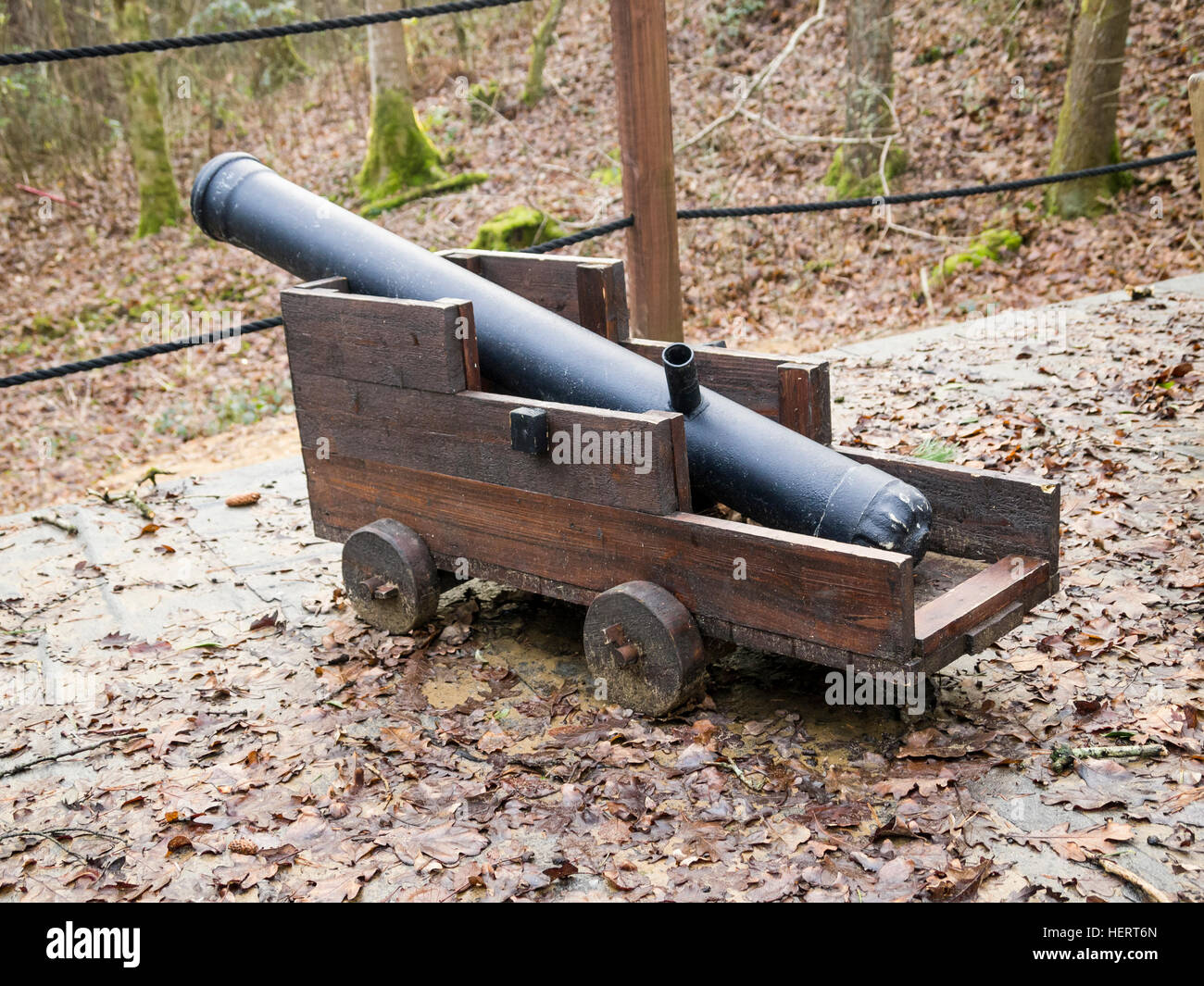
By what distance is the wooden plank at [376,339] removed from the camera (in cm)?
328

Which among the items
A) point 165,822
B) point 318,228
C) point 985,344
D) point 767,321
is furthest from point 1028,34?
point 165,822

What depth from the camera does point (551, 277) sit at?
383 cm

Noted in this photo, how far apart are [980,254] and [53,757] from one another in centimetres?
748

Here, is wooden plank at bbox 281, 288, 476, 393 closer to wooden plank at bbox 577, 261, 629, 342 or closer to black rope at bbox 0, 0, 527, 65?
wooden plank at bbox 577, 261, 629, 342

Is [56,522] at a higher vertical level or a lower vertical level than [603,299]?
lower

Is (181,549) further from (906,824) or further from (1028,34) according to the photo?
(1028,34)

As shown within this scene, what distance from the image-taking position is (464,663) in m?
3.49

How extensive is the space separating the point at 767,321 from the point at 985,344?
3044 mm

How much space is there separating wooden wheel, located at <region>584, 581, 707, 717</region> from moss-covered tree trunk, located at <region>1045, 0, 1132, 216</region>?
7125 millimetres

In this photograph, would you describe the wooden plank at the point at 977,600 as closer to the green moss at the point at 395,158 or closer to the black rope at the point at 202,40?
the black rope at the point at 202,40

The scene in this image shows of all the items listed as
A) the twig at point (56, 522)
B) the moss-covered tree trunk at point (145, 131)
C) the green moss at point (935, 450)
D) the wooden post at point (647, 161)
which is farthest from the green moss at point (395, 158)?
the green moss at point (935, 450)

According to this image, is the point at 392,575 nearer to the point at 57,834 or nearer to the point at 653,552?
the point at 653,552

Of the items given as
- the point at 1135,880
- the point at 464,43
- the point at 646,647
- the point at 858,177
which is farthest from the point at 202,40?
the point at 464,43

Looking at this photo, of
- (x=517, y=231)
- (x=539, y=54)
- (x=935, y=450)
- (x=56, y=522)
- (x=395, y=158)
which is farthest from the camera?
(x=539, y=54)
